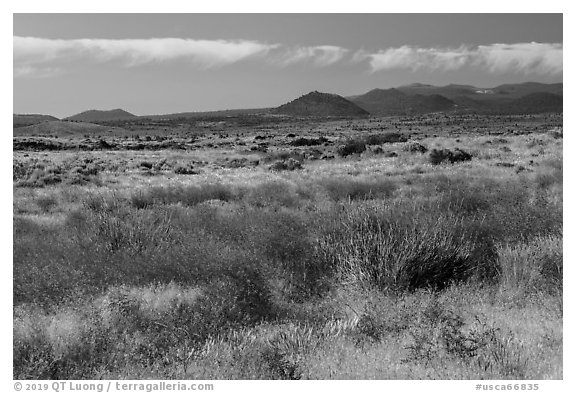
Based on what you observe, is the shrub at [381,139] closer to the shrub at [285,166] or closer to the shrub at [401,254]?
the shrub at [285,166]

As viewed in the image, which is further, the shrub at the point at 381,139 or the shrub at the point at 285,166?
the shrub at the point at 381,139

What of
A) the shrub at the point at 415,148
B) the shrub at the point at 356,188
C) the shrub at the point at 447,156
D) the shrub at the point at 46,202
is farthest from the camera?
the shrub at the point at 415,148

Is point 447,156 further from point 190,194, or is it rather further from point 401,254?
point 401,254

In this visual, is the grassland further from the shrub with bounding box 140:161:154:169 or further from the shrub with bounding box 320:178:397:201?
the shrub with bounding box 140:161:154:169

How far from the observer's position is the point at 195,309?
7.14 meters

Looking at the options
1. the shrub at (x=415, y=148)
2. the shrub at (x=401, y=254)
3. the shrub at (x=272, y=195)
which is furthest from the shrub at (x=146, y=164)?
the shrub at (x=401, y=254)

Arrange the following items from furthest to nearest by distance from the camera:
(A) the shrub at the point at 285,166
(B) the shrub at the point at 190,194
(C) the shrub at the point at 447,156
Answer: (C) the shrub at the point at 447,156 < (A) the shrub at the point at 285,166 < (B) the shrub at the point at 190,194

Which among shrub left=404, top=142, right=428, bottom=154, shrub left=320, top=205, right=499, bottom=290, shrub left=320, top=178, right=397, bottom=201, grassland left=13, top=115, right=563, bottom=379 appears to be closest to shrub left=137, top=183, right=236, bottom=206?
grassland left=13, top=115, right=563, bottom=379

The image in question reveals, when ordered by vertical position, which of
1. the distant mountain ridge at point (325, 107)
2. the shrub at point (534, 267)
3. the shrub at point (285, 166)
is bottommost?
the shrub at point (534, 267)

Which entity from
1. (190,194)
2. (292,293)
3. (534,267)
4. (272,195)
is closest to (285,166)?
(190,194)

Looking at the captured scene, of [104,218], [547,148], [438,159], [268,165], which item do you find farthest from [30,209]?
[547,148]

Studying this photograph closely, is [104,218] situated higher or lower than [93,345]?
higher
